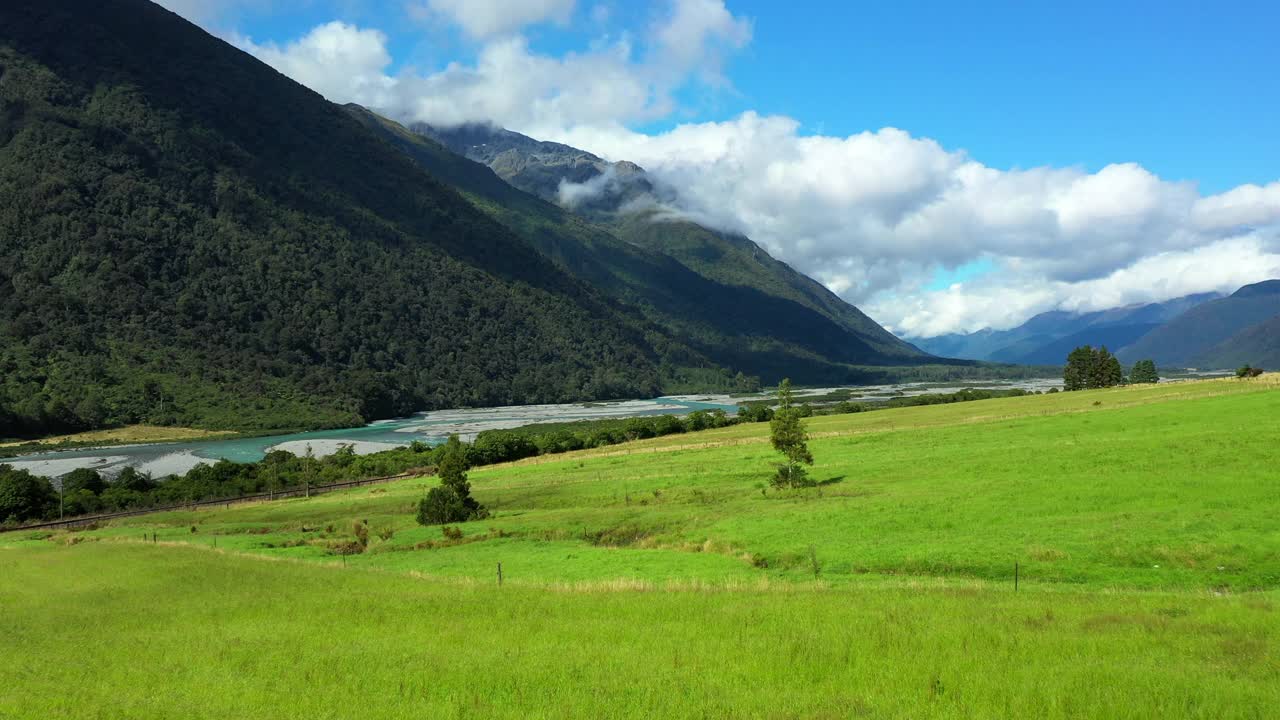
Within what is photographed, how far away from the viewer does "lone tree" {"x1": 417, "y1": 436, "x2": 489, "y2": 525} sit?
57594mm

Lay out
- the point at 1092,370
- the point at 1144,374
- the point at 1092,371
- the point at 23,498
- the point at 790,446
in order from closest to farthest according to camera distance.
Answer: the point at 790,446 < the point at 23,498 < the point at 1092,371 < the point at 1092,370 < the point at 1144,374

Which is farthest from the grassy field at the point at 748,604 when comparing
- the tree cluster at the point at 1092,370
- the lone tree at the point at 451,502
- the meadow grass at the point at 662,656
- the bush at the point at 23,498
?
the tree cluster at the point at 1092,370

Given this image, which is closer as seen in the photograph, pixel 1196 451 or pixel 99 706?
pixel 99 706

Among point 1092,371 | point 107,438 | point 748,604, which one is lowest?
point 748,604

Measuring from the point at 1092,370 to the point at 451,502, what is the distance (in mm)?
132453

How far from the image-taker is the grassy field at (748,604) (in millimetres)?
13375

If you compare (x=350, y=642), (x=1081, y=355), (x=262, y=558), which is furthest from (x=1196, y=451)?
(x=1081, y=355)

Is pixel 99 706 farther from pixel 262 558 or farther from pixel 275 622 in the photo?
pixel 262 558

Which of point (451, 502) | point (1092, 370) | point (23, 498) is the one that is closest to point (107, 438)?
point (23, 498)

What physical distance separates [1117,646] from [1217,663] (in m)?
1.76

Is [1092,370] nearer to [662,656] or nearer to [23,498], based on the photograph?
[662,656]

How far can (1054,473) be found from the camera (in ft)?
141

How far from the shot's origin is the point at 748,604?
2153 centimetres

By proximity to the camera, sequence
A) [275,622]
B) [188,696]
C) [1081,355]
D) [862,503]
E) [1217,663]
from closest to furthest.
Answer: [1217,663] < [188,696] < [275,622] < [862,503] < [1081,355]
